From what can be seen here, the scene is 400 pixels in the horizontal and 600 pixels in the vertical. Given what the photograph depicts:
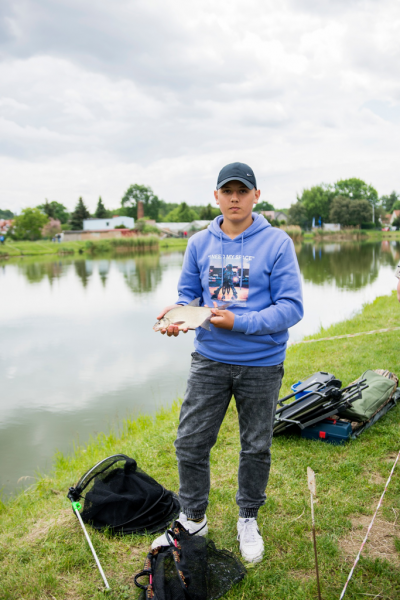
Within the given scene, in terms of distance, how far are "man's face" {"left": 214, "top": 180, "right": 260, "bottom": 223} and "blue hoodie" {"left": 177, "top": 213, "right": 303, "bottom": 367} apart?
10 cm

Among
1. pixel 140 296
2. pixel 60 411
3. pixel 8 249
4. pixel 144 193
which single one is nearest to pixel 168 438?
pixel 60 411

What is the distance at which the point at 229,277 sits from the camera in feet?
8.11

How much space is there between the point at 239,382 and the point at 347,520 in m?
1.26

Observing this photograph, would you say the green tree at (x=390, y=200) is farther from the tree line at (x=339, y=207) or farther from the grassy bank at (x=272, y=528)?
the grassy bank at (x=272, y=528)

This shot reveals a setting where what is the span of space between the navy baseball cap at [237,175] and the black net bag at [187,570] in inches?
76.8

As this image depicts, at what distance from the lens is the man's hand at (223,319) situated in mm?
2246

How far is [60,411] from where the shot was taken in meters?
6.87

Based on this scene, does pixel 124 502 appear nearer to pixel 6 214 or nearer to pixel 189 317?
pixel 189 317

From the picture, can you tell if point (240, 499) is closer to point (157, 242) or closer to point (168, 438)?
point (168, 438)

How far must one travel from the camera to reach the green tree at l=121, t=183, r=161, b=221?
102625mm

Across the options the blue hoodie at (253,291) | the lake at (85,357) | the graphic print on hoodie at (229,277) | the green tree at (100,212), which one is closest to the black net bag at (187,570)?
the blue hoodie at (253,291)

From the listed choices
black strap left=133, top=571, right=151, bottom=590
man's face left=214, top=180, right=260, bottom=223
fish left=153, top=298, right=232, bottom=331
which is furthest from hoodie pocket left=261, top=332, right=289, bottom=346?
black strap left=133, top=571, right=151, bottom=590

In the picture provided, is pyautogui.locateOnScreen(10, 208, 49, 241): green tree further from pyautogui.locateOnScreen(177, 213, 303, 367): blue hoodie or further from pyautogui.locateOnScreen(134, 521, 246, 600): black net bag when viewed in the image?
pyautogui.locateOnScreen(134, 521, 246, 600): black net bag

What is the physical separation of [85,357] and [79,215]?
2762 inches
